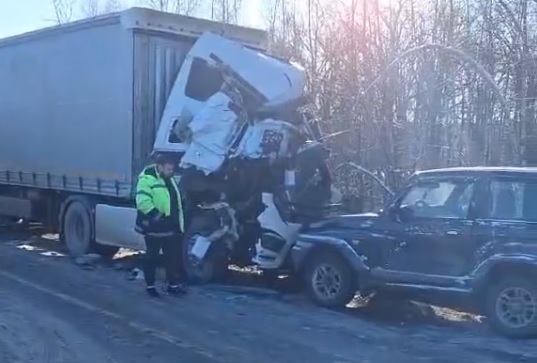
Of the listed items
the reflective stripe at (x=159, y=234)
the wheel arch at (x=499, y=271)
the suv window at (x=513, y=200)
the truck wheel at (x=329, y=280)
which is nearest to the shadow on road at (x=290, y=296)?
the truck wheel at (x=329, y=280)

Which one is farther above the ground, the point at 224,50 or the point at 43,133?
the point at 224,50

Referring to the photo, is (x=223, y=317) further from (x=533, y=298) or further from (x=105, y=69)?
(x=105, y=69)

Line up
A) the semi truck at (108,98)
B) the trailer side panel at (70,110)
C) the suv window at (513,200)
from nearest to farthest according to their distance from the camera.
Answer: the suv window at (513,200) < the semi truck at (108,98) < the trailer side panel at (70,110)

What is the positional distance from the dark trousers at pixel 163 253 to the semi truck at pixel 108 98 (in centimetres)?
209

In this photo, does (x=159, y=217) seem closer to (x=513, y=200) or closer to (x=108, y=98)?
(x=108, y=98)

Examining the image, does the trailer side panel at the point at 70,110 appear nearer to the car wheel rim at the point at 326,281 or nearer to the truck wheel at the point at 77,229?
the truck wheel at the point at 77,229

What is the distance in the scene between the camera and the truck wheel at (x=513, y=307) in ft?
30.7

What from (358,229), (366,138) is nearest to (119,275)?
(358,229)

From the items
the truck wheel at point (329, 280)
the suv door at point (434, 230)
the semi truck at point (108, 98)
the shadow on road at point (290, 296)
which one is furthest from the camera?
the semi truck at point (108, 98)

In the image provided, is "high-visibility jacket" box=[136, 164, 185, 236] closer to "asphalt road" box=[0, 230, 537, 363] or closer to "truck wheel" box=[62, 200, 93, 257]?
"asphalt road" box=[0, 230, 537, 363]

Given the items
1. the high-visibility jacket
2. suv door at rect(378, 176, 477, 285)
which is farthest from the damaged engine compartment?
suv door at rect(378, 176, 477, 285)

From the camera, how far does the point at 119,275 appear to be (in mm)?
13945

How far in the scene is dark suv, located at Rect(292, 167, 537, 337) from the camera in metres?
9.48

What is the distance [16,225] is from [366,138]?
807cm
